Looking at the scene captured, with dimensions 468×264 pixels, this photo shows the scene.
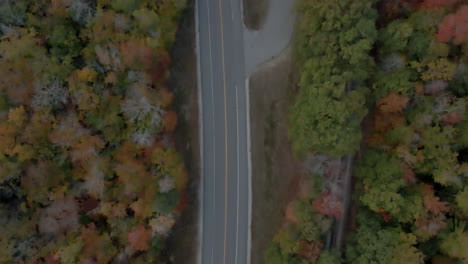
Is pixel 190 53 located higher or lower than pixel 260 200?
higher

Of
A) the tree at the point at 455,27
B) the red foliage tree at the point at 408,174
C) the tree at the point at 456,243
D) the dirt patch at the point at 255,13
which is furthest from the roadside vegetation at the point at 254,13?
the tree at the point at 456,243

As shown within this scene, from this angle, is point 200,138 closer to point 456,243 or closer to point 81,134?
point 81,134

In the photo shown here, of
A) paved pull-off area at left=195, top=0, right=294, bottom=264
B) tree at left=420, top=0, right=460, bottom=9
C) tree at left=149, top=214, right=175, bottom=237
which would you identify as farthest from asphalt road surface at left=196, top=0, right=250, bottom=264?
tree at left=420, top=0, right=460, bottom=9

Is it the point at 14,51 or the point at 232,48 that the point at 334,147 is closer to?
the point at 232,48

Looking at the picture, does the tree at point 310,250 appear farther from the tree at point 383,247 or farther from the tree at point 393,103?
the tree at point 393,103

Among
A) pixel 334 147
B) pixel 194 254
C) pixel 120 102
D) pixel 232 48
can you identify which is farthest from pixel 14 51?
pixel 334 147
